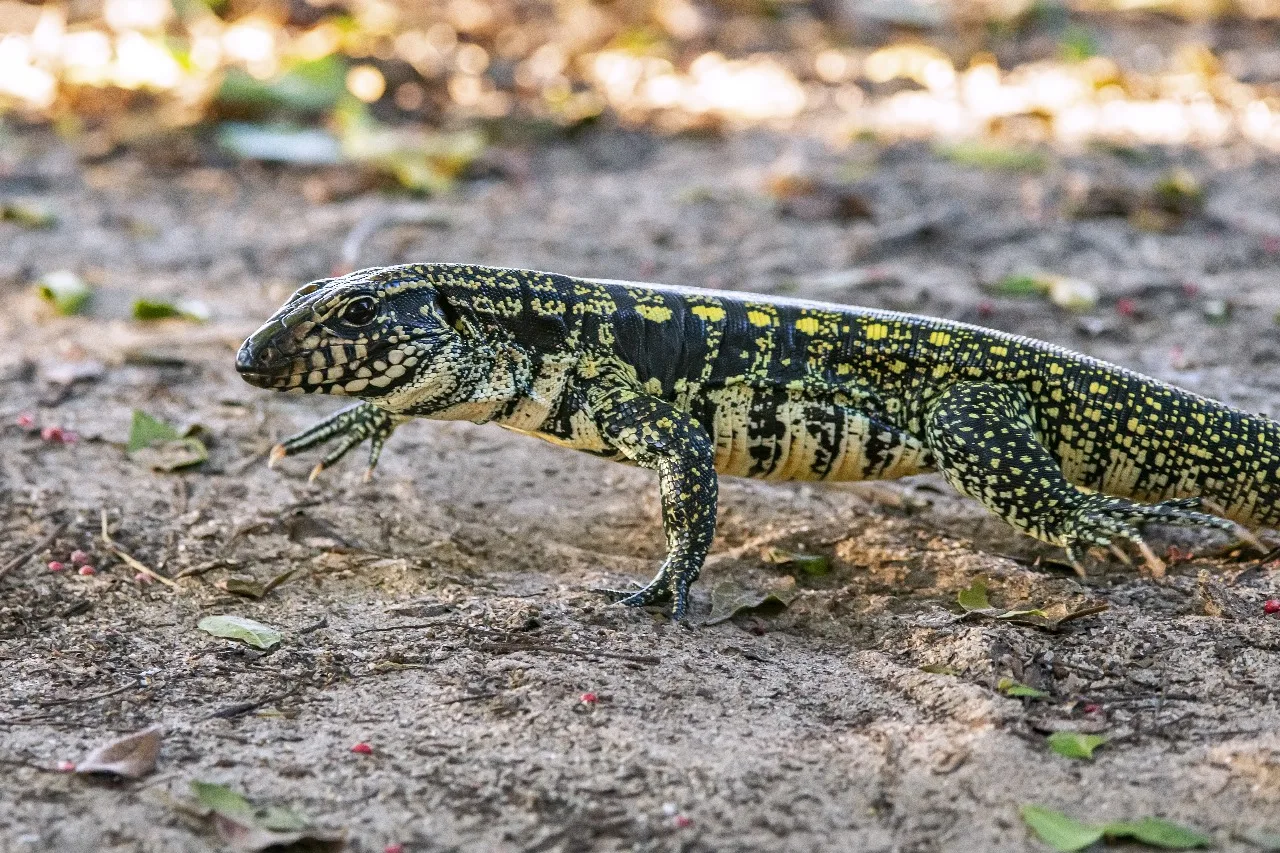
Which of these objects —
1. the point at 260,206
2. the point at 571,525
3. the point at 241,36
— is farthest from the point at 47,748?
the point at 241,36

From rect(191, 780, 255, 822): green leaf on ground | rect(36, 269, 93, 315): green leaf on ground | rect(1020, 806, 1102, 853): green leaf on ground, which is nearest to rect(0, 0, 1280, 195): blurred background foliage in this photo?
rect(36, 269, 93, 315): green leaf on ground

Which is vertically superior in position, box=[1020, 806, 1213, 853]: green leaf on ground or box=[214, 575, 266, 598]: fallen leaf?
box=[214, 575, 266, 598]: fallen leaf

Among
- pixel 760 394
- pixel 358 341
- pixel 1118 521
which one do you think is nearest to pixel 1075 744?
pixel 1118 521

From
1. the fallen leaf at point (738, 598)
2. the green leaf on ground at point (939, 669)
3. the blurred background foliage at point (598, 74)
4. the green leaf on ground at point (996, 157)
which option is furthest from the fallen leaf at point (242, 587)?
the green leaf on ground at point (996, 157)

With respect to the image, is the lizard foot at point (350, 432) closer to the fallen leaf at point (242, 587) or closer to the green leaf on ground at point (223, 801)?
the fallen leaf at point (242, 587)

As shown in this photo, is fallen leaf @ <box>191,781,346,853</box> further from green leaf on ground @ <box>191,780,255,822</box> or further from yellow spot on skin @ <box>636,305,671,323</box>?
yellow spot on skin @ <box>636,305,671,323</box>

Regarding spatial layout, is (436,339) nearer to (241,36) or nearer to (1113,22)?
A: (241,36)
